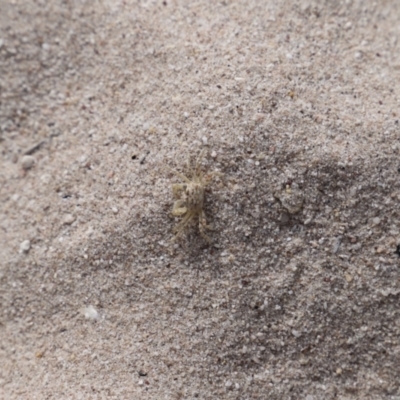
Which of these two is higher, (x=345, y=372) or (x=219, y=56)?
(x=219, y=56)

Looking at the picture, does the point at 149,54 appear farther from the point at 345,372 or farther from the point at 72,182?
the point at 345,372

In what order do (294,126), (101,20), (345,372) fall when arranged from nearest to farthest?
(345,372), (294,126), (101,20)

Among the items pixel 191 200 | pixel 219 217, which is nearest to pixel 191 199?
pixel 191 200

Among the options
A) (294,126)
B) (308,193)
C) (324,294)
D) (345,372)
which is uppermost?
(294,126)

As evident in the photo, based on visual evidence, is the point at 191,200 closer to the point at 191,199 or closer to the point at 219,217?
the point at 191,199

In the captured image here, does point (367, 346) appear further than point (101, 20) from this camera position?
No

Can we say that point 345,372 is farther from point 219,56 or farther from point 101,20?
point 101,20

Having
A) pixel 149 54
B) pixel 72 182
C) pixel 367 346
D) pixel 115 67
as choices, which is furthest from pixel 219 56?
pixel 367 346

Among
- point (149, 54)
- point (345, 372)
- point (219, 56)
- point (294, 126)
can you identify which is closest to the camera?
point (345, 372)
